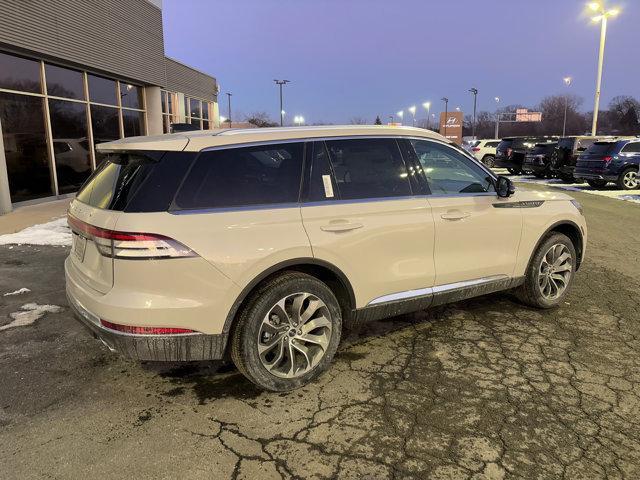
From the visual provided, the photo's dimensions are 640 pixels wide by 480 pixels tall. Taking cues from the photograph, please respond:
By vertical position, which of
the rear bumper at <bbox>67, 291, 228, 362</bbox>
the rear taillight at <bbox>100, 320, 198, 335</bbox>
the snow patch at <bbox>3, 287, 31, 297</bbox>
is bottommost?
the snow patch at <bbox>3, 287, 31, 297</bbox>

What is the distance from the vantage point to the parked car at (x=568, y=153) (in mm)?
19500

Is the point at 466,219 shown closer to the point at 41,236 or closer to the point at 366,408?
the point at 366,408

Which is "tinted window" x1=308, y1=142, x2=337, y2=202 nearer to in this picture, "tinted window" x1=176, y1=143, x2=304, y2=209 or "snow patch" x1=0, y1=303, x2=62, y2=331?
"tinted window" x1=176, y1=143, x2=304, y2=209

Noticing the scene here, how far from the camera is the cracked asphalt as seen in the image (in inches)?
107

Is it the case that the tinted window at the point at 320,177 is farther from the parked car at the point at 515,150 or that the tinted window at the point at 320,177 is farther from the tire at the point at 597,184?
the parked car at the point at 515,150

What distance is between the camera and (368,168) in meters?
3.84

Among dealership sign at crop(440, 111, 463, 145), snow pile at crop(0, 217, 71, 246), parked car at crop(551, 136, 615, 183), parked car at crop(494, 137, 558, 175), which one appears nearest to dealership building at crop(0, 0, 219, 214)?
snow pile at crop(0, 217, 71, 246)

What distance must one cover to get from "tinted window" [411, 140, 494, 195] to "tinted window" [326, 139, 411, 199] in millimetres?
265

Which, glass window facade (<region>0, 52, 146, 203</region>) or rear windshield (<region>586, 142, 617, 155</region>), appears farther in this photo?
rear windshield (<region>586, 142, 617, 155</region>)

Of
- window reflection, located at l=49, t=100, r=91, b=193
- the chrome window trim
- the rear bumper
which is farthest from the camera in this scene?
window reflection, located at l=49, t=100, r=91, b=193

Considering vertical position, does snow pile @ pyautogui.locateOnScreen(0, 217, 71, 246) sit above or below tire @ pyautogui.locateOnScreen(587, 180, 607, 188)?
below

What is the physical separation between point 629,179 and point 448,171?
15.6m

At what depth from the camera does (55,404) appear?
334 cm

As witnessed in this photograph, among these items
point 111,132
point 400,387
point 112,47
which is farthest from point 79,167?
point 400,387
